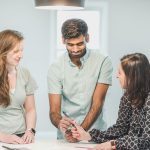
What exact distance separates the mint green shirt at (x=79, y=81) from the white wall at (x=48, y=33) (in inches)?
118

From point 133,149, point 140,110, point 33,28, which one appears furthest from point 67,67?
point 33,28

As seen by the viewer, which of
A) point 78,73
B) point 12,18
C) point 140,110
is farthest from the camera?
point 12,18

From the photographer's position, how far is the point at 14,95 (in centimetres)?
255

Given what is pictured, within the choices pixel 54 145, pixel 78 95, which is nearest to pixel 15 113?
pixel 54 145

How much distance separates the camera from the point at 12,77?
8.63 feet

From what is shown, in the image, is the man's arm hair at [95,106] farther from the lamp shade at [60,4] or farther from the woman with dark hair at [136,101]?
the lamp shade at [60,4]

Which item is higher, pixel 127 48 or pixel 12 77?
pixel 12 77

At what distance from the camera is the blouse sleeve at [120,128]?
2379 millimetres

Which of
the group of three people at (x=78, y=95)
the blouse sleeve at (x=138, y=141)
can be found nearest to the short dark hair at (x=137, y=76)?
the group of three people at (x=78, y=95)

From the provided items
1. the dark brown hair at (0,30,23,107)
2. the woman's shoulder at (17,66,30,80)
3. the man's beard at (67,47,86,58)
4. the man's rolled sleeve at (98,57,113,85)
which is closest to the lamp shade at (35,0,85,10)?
the dark brown hair at (0,30,23,107)

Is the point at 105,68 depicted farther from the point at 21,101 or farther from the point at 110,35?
the point at 110,35

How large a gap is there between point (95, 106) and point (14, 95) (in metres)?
0.56

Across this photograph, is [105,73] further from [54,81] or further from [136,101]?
[136,101]

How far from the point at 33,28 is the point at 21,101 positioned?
3.30 meters
